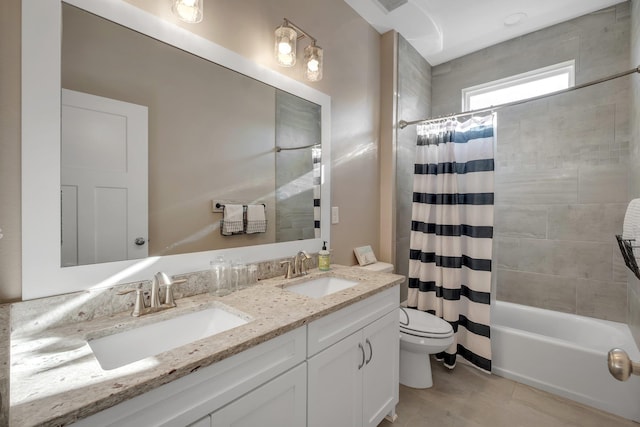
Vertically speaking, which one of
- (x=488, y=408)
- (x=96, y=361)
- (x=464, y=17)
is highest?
(x=464, y=17)

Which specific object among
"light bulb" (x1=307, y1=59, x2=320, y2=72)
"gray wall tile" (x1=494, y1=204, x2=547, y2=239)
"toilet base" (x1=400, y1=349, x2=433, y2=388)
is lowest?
"toilet base" (x1=400, y1=349, x2=433, y2=388)

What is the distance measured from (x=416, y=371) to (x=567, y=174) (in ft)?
6.71

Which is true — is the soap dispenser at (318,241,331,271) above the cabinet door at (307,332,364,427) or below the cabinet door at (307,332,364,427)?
above

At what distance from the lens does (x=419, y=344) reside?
1.88 m

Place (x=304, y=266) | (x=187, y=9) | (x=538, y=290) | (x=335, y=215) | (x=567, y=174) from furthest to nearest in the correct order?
(x=538, y=290) → (x=567, y=174) → (x=335, y=215) → (x=304, y=266) → (x=187, y=9)

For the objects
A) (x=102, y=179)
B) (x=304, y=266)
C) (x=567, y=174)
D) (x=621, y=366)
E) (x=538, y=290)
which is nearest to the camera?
(x=621, y=366)

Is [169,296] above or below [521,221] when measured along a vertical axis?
below

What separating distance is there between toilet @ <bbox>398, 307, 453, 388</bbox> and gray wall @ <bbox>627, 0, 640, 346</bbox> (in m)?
1.20

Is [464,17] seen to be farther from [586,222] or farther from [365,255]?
[365,255]

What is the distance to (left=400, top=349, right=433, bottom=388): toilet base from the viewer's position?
200 centimetres

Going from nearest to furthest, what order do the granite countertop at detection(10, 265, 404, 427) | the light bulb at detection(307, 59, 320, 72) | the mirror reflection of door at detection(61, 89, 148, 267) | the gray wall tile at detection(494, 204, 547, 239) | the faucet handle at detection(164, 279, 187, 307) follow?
the granite countertop at detection(10, 265, 404, 427) → the mirror reflection of door at detection(61, 89, 148, 267) → the faucet handle at detection(164, 279, 187, 307) → the light bulb at detection(307, 59, 320, 72) → the gray wall tile at detection(494, 204, 547, 239)

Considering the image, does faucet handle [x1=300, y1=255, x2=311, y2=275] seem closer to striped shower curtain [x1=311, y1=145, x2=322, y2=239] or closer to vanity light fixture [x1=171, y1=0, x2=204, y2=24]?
striped shower curtain [x1=311, y1=145, x2=322, y2=239]

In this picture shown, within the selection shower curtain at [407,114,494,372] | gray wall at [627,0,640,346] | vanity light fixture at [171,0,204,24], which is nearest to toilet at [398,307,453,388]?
shower curtain at [407,114,494,372]

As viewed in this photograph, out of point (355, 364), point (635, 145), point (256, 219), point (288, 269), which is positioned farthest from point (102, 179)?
point (635, 145)
